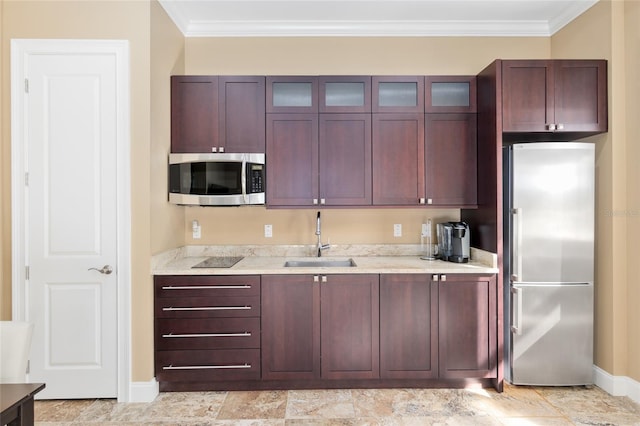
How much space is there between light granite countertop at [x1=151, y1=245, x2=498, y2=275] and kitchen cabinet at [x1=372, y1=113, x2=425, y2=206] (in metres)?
0.51

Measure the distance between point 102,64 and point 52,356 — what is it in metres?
2.03

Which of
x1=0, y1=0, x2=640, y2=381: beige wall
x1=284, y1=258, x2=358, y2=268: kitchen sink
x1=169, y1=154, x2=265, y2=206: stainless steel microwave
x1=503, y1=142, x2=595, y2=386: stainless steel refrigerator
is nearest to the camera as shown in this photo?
x1=0, y1=0, x2=640, y2=381: beige wall

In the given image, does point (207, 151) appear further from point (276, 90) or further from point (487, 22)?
point (487, 22)

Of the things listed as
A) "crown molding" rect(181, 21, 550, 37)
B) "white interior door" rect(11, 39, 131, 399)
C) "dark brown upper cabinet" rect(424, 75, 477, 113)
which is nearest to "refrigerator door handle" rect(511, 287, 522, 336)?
"dark brown upper cabinet" rect(424, 75, 477, 113)

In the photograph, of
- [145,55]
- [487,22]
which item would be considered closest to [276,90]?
[145,55]

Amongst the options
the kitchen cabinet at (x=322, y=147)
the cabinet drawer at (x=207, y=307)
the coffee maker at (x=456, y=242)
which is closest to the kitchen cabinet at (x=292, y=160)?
the kitchen cabinet at (x=322, y=147)

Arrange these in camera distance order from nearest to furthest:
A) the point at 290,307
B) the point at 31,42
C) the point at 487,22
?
1. the point at 31,42
2. the point at 290,307
3. the point at 487,22

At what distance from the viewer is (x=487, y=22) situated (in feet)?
10.9

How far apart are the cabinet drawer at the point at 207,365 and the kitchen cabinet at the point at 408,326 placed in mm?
955

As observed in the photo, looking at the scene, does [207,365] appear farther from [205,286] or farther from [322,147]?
[322,147]

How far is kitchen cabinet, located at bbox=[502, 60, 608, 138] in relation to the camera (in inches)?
109

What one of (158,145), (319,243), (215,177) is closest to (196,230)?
(215,177)

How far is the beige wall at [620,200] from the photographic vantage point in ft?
8.68

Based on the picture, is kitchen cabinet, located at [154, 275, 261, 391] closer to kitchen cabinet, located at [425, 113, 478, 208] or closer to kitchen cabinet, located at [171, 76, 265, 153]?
kitchen cabinet, located at [171, 76, 265, 153]
